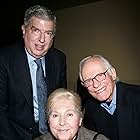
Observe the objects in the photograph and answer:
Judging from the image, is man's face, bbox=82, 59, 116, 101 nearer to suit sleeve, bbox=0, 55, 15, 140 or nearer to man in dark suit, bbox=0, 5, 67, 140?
man in dark suit, bbox=0, 5, 67, 140

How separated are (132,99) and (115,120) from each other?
22cm

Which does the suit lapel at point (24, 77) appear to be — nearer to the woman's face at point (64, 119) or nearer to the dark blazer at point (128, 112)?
the woman's face at point (64, 119)

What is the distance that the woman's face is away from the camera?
6.27 ft

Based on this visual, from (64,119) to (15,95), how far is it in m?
0.53

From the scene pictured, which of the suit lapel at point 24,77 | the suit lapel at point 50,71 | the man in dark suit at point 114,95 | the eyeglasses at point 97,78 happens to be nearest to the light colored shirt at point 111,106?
the man in dark suit at point 114,95

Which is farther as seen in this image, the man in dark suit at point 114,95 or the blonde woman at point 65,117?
the man in dark suit at point 114,95

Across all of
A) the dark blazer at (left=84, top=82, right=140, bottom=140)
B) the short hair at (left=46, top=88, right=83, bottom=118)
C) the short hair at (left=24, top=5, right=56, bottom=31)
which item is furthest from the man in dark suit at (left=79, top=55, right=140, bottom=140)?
the short hair at (left=24, top=5, right=56, bottom=31)

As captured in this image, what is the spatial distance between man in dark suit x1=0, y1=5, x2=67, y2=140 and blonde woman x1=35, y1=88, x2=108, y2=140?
1.18 feet

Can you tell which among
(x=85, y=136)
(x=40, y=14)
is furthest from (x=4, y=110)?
(x=40, y=14)

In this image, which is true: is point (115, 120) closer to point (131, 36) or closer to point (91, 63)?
point (91, 63)

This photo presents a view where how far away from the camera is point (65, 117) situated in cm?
192

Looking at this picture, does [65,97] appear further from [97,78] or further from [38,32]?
[38,32]

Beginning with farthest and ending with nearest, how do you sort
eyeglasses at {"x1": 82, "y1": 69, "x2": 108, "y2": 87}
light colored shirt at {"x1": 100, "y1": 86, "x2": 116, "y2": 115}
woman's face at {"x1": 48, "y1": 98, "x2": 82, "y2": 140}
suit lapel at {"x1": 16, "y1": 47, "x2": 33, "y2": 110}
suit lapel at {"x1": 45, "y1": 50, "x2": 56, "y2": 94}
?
suit lapel at {"x1": 45, "y1": 50, "x2": 56, "y2": 94}, suit lapel at {"x1": 16, "y1": 47, "x2": 33, "y2": 110}, light colored shirt at {"x1": 100, "y1": 86, "x2": 116, "y2": 115}, eyeglasses at {"x1": 82, "y1": 69, "x2": 108, "y2": 87}, woman's face at {"x1": 48, "y1": 98, "x2": 82, "y2": 140}

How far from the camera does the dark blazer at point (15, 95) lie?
2215mm
